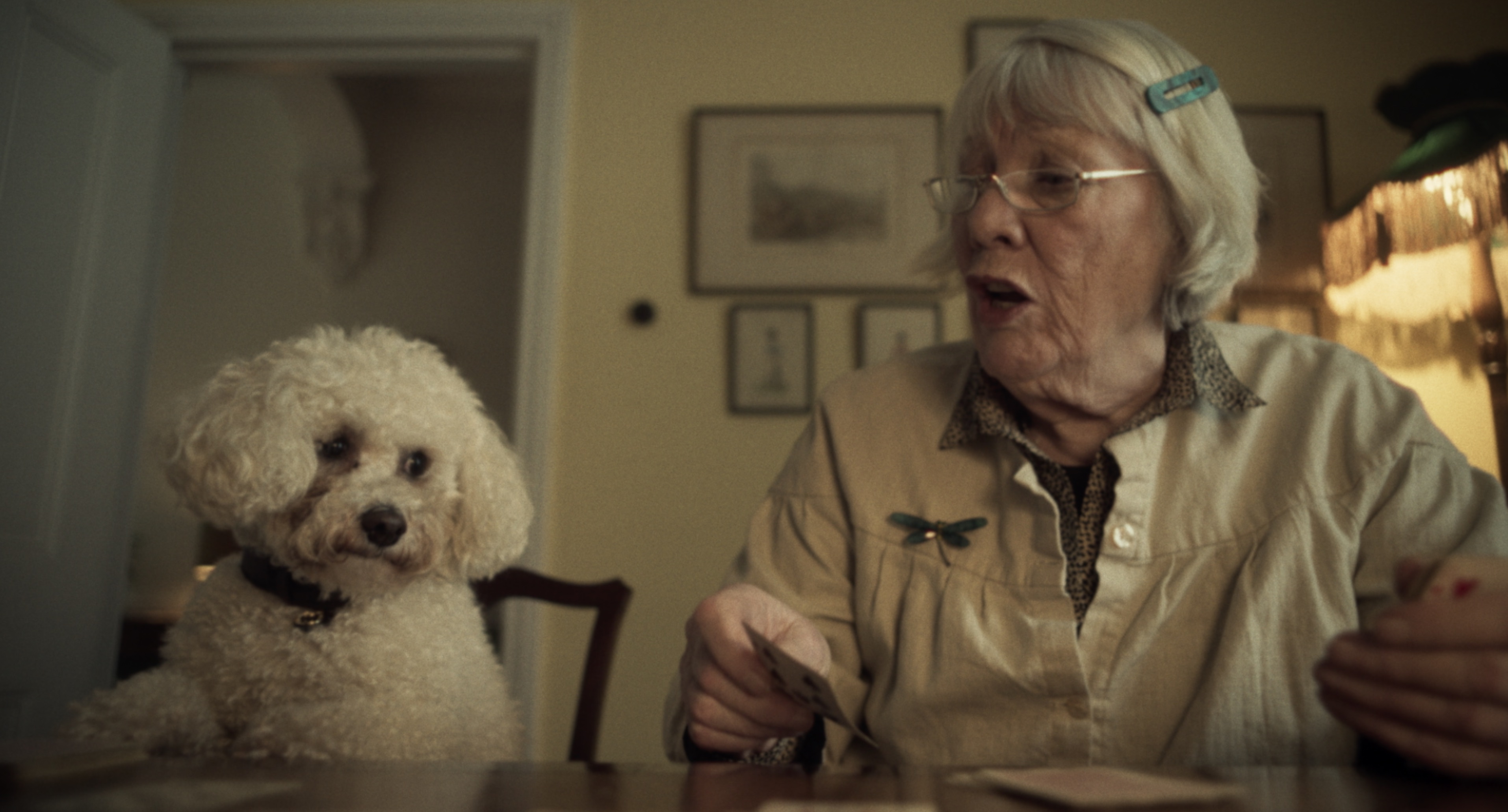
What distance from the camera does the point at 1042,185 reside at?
41.2 inches

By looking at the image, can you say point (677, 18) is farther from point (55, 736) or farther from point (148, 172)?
point (55, 736)

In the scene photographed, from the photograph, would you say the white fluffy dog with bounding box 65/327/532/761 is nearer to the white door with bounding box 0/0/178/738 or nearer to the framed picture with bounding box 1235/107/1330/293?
the white door with bounding box 0/0/178/738

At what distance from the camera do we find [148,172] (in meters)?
2.42

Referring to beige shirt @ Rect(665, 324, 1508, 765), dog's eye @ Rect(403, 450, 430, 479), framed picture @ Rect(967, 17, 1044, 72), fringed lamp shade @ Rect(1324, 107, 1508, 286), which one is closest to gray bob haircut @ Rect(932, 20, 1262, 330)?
beige shirt @ Rect(665, 324, 1508, 765)

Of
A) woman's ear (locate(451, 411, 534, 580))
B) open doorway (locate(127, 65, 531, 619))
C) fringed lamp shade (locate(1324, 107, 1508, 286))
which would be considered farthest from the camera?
open doorway (locate(127, 65, 531, 619))

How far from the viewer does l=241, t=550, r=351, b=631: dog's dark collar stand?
0.99 meters

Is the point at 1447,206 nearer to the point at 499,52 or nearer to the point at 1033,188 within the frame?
the point at 1033,188

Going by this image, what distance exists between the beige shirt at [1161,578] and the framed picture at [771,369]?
1264mm

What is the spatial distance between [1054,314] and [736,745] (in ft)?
1.93

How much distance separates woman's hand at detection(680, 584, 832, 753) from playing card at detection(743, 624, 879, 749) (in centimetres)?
5

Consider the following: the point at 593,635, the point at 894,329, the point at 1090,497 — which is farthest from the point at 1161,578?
the point at 894,329

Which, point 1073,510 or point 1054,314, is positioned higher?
point 1054,314

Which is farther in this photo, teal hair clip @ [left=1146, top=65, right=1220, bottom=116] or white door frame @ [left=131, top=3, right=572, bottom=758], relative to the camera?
white door frame @ [left=131, top=3, right=572, bottom=758]

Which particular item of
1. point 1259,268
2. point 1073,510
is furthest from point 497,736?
point 1259,268
